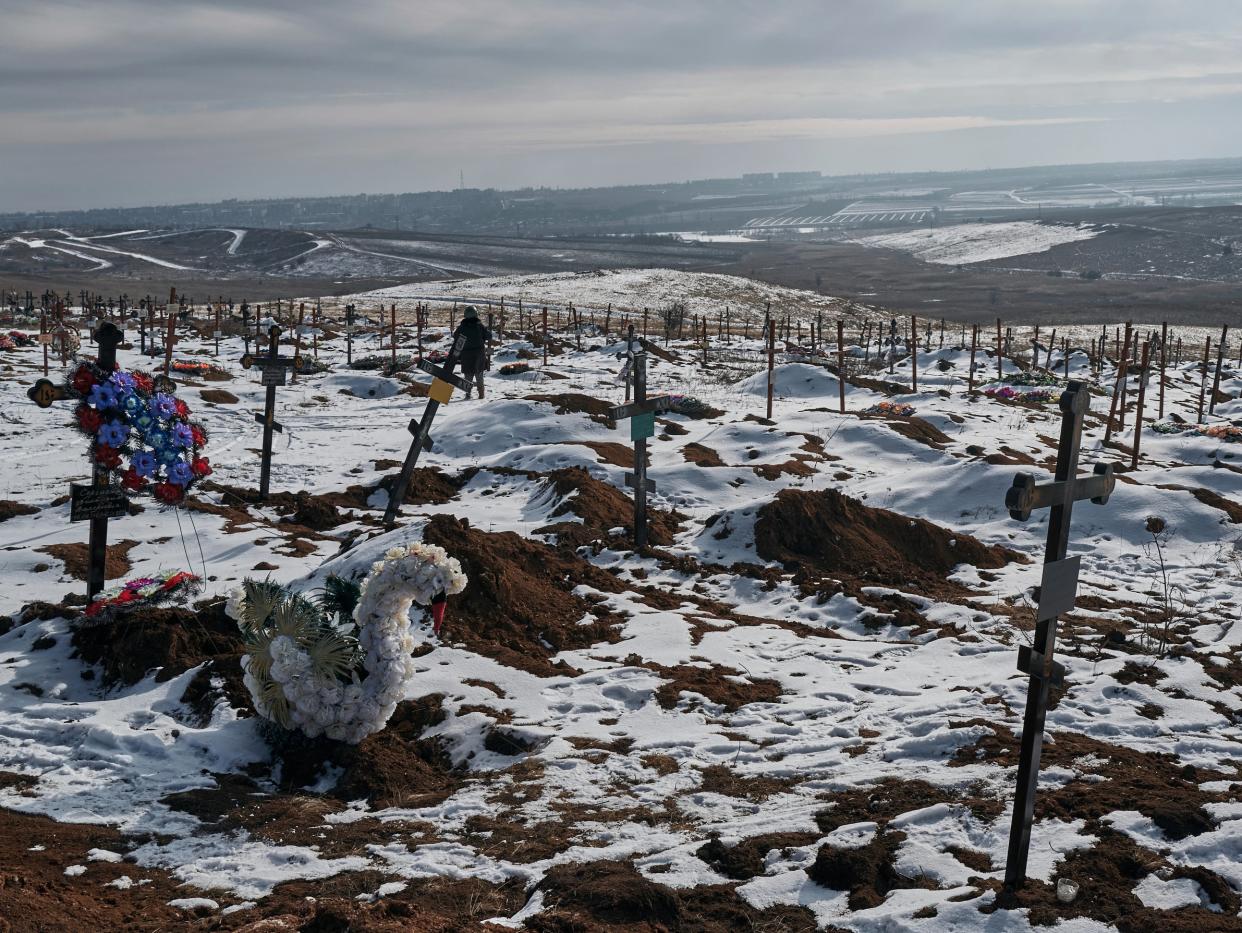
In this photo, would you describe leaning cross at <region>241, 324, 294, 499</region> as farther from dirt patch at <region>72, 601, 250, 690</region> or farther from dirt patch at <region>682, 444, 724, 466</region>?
dirt patch at <region>682, 444, 724, 466</region>

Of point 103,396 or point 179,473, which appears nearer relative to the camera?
point 103,396

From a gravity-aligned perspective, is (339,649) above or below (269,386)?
below

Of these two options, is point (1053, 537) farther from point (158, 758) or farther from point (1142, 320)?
point (1142, 320)

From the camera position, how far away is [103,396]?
1024 cm

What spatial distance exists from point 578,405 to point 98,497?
52.6 feet

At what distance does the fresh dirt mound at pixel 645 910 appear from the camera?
5.57 meters

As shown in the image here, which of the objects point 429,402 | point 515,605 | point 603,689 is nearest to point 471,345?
point 429,402

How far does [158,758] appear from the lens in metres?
7.97

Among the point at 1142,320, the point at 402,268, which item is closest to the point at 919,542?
the point at 1142,320

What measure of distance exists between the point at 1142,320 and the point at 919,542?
69.4 meters

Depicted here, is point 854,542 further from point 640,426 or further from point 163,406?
point 163,406

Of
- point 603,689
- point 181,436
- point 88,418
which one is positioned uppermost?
point 88,418

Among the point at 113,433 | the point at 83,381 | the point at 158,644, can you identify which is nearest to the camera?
the point at 158,644

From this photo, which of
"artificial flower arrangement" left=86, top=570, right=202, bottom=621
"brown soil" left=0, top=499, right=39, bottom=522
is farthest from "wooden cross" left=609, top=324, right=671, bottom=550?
"brown soil" left=0, top=499, right=39, bottom=522
